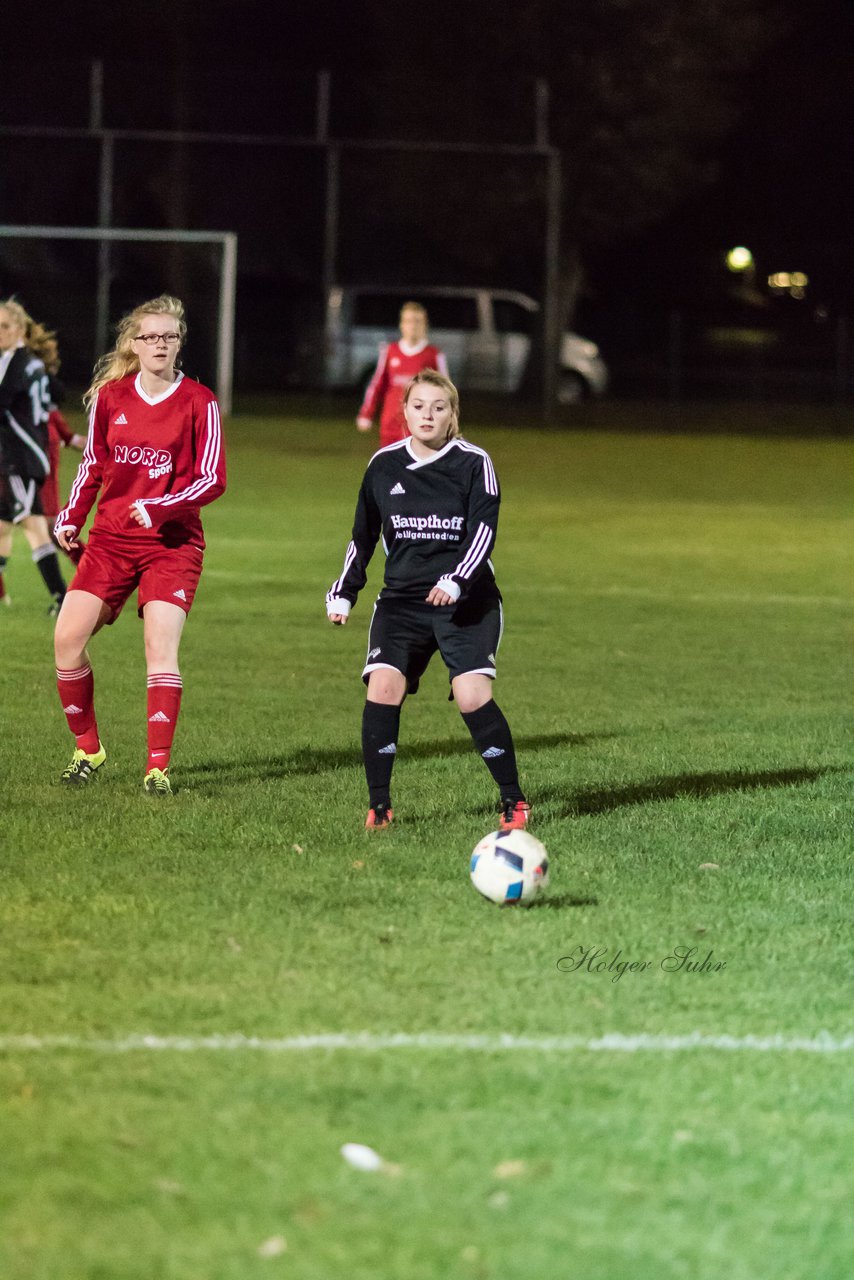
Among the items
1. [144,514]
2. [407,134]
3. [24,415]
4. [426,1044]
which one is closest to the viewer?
[426,1044]

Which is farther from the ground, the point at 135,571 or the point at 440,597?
the point at 440,597

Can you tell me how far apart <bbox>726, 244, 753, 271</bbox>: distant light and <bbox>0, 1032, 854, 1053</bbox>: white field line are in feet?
148

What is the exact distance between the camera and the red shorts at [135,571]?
698cm

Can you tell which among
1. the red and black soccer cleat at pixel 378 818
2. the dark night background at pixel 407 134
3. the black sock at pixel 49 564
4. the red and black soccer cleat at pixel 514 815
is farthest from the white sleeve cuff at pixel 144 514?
the dark night background at pixel 407 134

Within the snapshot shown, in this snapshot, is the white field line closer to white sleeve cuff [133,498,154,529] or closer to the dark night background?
white sleeve cuff [133,498,154,529]

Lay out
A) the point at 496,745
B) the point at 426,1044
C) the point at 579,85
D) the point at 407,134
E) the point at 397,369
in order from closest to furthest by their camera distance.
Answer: the point at 426,1044 → the point at 496,745 → the point at 397,369 → the point at 407,134 → the point at 579,85

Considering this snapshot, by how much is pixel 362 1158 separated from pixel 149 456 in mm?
3751

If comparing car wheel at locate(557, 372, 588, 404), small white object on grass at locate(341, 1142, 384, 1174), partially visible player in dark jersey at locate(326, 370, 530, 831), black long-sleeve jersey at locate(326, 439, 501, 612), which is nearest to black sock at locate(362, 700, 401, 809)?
partially visible player in dark jersey at locate(326, 370, 530, 831)

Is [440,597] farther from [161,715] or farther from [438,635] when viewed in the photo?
[161,715]

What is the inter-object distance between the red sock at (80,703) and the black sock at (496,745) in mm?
1570

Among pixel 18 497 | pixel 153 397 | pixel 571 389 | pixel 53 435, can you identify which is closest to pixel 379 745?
pixel 153 397

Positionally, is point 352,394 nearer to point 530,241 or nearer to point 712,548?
point 530,241

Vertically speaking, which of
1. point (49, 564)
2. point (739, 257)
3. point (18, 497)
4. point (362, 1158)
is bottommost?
point (739, 257)

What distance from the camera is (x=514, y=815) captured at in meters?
6.38
